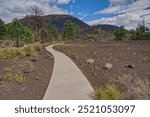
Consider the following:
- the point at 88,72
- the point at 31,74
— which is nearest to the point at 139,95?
the point at 88,72

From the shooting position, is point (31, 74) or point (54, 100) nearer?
point (54, 100)

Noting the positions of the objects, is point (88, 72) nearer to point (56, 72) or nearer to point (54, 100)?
point (56, 72)

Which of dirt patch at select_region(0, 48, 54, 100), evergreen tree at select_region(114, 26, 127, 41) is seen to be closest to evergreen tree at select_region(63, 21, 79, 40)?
evergreen tree at select_region(114, 26, 127, 41)

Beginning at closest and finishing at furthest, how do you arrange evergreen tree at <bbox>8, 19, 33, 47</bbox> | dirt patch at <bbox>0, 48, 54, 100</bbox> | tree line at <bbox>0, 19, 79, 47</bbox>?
dirt patch at <bbox>0, 48, 54, 100</bbox>
evergreen tree at <bbox>8, 19, 33, 47</bbox>
tree line at <bbox>0, 19, 79, 47</bbox>

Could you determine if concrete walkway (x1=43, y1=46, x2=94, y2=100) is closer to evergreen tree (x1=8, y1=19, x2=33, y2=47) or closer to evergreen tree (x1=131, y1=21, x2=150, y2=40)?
evergreen tree (x1=8, y1=19, x2=33, y2=47)

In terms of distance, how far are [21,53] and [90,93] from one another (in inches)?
632

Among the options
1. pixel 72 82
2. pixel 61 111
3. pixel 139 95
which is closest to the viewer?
pixel 61 111

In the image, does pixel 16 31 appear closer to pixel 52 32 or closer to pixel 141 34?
pixel 52 32

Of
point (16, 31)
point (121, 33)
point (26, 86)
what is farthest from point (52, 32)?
point (26, 86)

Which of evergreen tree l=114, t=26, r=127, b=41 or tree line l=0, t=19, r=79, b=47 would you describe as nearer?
tree line l=0, t=19, r=79, b=47

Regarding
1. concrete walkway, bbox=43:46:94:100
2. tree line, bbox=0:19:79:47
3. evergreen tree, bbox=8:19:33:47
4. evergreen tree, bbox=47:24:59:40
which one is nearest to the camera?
concrete walkway, bbox=43:46:94:100

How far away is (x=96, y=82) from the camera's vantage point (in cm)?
1244

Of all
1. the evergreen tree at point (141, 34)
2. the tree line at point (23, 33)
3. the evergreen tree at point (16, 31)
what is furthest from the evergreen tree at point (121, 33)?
the evergreen tree at point (16, 31)

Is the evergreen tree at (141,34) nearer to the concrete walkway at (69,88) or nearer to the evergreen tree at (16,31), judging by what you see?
the evergreen tree at (16,31)
